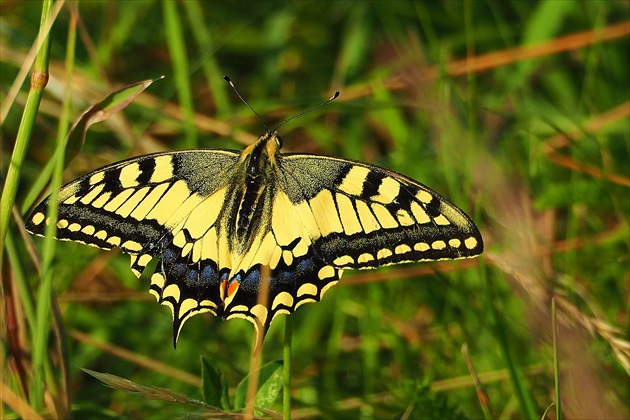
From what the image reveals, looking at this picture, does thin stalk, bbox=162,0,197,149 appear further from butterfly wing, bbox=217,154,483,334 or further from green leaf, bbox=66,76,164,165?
green leaf, bbox=66,76,164,165

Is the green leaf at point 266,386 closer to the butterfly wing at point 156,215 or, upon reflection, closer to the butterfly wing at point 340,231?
the butterfly wing at point 340,231

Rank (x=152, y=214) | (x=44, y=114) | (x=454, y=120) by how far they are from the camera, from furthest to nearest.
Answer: (x=44, y=114)
(x=454, y=120)
(x=152, y=214)

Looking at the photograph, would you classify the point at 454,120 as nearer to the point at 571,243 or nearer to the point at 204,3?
the point at 571,243

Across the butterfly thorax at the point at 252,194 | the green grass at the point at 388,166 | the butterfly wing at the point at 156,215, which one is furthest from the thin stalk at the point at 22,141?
the butterfly thorax at the point at 252,194

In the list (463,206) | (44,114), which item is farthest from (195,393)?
(44,114)

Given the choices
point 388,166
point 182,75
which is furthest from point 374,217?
point 182,75

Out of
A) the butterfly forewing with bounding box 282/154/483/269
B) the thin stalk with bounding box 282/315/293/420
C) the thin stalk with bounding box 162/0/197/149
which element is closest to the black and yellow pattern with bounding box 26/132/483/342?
the butterfly forewing with bounding box 282/154/483/269

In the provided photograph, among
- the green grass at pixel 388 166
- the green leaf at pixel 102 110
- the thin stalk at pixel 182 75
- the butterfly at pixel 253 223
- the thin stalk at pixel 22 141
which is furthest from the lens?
the thin stalk at pixel 182 75
